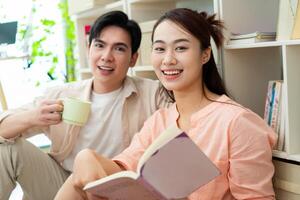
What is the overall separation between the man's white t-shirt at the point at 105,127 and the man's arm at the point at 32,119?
28 centimetres

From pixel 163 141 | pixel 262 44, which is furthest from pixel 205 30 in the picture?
pixel 163 141

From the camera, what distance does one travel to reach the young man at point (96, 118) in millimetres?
1906

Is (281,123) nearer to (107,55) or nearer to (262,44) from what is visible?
(262,44)

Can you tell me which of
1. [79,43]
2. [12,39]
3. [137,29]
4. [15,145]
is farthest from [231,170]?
[12,39]

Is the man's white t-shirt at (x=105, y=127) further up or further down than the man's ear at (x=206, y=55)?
further down

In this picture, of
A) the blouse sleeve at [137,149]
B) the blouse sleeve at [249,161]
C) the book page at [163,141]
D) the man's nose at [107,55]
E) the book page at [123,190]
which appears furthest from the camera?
the man's nose at [107,55]

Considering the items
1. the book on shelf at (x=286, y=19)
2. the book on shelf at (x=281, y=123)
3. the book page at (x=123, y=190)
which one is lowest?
the book page at (x=123, y=190)

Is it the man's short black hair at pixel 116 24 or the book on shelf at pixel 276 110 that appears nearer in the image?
the book on shelf at pixel 276 110

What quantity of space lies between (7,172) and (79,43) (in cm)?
124

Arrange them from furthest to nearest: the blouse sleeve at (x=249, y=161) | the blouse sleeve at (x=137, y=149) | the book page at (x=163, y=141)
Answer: the blouse sleeve at (x=137, y=149) → the blouse sleeve at (x=249, y=161) → the book page at (x=163, y=141)

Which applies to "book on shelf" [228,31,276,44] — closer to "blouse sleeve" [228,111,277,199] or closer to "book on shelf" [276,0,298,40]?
"book on shelf" [276,0,298,40]

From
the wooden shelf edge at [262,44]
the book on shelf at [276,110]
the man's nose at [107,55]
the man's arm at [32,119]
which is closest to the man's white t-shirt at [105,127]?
the man's nose at [107,55]

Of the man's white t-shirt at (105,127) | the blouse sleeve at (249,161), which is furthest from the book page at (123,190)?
the man's white t-shirt at (105,127)

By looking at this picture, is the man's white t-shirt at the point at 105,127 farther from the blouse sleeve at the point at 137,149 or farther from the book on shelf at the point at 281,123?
the book on shelf at the point at 281,123
